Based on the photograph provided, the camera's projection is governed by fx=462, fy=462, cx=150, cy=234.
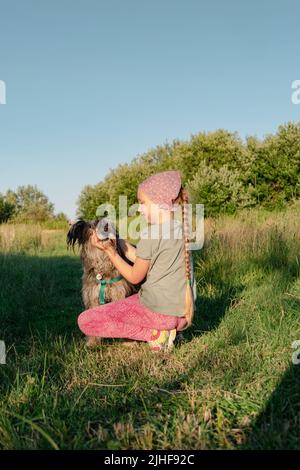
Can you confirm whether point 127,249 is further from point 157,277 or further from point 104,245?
point 157,277

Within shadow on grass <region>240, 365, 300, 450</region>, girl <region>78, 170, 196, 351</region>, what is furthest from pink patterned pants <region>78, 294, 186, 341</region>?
shadow on grass <region>240, 365, 300, 450</region>

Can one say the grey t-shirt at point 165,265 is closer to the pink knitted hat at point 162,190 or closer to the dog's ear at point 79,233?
the pink knitted hat at point 162,190

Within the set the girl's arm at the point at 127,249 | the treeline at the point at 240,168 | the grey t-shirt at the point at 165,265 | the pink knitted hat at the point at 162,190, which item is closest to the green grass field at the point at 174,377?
the grey t-shirt at the point at 165,265

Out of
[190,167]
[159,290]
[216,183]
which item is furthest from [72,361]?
[190,167]

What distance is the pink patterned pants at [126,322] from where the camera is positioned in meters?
4.39

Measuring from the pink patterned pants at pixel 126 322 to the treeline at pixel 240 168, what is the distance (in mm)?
14725

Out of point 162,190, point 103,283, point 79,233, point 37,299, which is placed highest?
point 162,190

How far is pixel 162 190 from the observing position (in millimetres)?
4168

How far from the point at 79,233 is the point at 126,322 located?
4.29 ft

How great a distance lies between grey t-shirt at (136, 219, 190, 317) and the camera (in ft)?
14.0

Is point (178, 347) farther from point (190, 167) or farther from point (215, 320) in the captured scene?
point (190, 167)

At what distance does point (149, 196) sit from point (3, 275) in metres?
6.14

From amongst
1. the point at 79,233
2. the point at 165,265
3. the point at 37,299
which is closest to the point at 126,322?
the point at 165,265

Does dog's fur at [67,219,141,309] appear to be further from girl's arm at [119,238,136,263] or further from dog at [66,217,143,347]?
girl's arm at [119,238,136,263]
